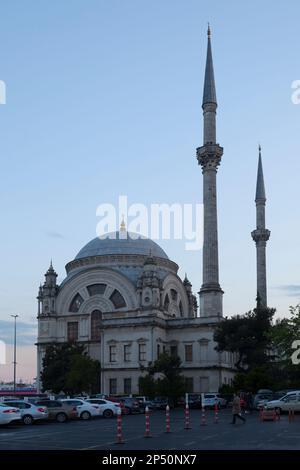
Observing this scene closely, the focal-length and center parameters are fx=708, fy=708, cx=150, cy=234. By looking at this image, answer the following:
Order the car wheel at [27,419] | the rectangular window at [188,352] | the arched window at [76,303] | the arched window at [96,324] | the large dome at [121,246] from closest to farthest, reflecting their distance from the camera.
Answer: the car wheel at [27,419], the rectangular window at [188,352], the arched window at [96,324], the arched window at [76,303], the large dome at [121,246]

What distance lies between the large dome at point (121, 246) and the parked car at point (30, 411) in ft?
159

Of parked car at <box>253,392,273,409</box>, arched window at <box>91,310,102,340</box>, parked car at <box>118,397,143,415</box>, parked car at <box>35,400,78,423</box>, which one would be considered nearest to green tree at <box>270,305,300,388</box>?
parked car at <box>253,392,273,409</box>

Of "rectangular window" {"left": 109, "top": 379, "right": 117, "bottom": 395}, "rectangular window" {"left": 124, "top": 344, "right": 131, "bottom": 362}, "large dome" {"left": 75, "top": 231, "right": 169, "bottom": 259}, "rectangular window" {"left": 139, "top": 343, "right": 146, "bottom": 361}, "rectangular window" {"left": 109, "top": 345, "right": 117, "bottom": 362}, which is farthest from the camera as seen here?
"large dome" {"left": 75, "top": 231, "right": 169, "bottom": 259}

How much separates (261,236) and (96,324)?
24584 millimetres

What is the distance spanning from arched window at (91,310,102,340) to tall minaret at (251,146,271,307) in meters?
19.2

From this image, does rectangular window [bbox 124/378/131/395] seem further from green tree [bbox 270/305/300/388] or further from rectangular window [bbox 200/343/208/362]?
green tree [bbox 270/305/300/388]

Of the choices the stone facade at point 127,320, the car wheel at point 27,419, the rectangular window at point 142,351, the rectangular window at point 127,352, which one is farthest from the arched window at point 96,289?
the car wheel at point 27,419

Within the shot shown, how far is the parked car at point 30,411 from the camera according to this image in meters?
37.0

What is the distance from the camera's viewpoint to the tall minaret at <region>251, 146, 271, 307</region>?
288 feet

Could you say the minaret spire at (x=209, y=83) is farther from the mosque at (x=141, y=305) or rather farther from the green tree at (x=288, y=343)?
the green tree at (x=288, y=343)

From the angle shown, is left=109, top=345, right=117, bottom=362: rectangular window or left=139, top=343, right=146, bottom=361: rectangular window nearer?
left=139, top=343, right=146, bottom=361: rectangular window

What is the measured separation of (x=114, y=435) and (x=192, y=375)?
4699cm

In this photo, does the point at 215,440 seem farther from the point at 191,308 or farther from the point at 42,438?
the point at 191,308
